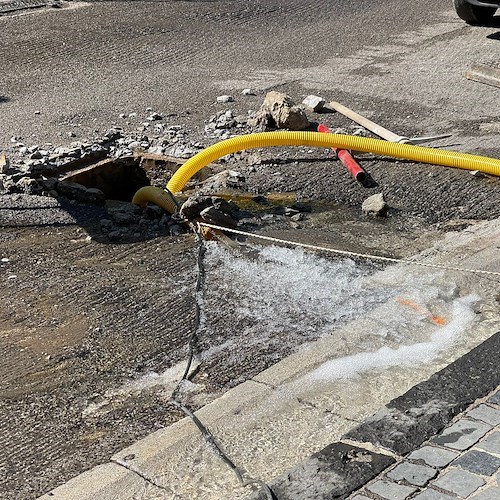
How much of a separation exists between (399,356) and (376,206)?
2.40 meters

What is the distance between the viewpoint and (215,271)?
6508mm

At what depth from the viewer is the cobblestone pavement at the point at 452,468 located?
12.8 feet

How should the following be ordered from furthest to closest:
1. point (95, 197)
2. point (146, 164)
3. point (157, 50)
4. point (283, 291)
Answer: point (157, 50) → point (146, 164) → point (95, 197) → point (283, 291)

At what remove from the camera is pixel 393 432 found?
4.32m

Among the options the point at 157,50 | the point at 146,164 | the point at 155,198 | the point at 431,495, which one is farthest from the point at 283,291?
the point at 157,50

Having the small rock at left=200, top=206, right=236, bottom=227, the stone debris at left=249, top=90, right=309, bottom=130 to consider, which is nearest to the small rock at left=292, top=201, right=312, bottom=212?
the small rock at left=200, top=206, right=236, bottom=227

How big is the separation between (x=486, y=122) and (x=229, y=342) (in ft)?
15.8

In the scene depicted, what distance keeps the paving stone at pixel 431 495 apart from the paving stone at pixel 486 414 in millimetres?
588

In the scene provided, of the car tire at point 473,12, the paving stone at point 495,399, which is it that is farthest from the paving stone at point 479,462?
the car tire at point 473,12

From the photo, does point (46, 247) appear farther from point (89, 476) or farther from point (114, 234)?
point (89, 476)

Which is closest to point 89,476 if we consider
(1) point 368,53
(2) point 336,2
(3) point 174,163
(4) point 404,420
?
(4) point 404,420

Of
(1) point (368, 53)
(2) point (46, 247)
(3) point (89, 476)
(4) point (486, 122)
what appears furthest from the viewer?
(1) point (368, 53)

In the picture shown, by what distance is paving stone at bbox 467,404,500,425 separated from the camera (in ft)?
14.3

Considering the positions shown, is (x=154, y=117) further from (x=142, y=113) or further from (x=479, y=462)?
(x=479, y=462)
